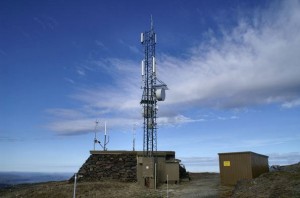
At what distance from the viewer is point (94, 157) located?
136 ft

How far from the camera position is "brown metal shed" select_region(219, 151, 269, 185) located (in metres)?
31.6

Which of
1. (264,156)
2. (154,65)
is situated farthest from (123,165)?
(264,156)

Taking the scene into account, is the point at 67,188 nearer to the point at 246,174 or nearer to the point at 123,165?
the point at 123,165

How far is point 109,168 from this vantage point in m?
39.5

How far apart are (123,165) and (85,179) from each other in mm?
4991

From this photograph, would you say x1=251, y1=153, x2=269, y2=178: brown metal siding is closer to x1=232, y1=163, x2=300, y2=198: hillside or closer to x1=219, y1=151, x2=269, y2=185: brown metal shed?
x1=219, y1=151, x2=269, y2=185: brown metal shed

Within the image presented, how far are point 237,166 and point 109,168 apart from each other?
1604cm

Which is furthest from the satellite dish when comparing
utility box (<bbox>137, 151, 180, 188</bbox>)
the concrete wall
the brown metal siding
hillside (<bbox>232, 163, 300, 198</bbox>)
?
hillside (<bbox>232, 163, 300, 198</bbox>)

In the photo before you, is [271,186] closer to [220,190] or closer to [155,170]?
[220,190]

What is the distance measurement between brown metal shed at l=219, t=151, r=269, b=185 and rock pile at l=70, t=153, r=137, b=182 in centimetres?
1091

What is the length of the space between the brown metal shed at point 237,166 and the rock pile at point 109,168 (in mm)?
10908

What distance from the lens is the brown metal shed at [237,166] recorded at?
104 feet

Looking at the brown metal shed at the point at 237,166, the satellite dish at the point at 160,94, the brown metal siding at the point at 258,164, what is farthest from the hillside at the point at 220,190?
the satellite dish at the point at 160,94

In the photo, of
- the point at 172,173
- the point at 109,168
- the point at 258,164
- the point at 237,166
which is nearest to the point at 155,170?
the point at 172,173
